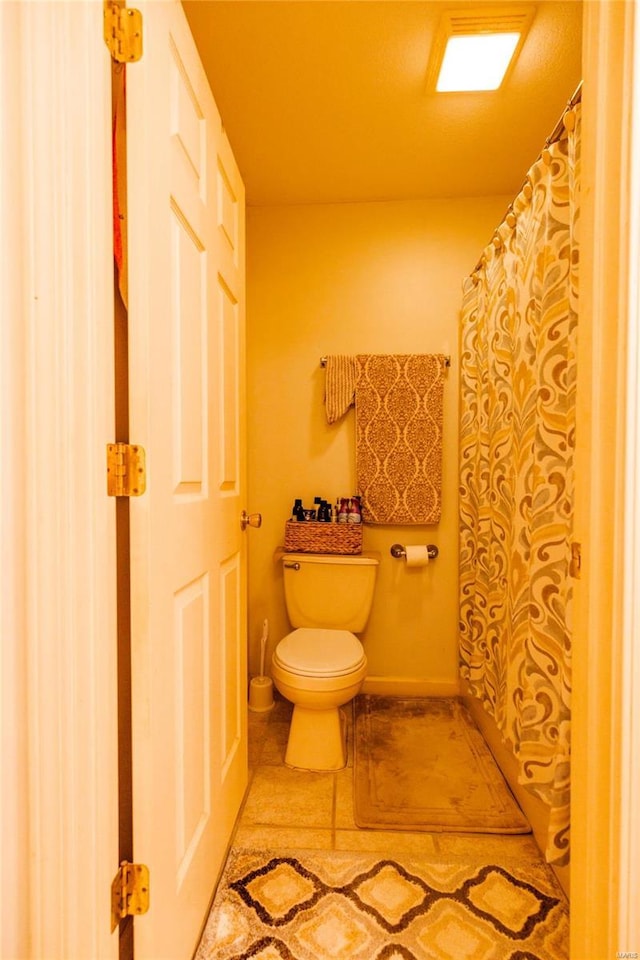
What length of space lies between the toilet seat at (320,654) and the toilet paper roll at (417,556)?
0.46m

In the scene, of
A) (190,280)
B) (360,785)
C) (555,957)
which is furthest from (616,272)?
(360,785)

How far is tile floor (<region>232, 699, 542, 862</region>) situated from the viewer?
4.34ft

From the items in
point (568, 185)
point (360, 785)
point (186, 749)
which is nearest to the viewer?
point (186, 749)

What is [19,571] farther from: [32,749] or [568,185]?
[568,185]

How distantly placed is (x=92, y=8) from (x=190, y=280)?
0.41 metres

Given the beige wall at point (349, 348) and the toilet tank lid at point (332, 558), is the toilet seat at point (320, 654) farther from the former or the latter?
the beige wall at point (349, 348)

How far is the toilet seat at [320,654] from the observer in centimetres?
160

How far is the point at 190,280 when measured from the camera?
0.98m

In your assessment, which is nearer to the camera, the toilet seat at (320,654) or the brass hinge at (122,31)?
the brass hinge at (122,31)

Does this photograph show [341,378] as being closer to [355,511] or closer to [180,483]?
[355,511]

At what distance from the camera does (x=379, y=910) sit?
1134 mm

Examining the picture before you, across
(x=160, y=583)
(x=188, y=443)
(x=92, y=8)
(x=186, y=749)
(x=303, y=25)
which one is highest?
(x=303, y=25)

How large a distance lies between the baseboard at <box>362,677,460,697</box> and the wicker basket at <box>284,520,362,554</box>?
2.27 feet

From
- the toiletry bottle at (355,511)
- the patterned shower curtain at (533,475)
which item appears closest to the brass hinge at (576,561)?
the patterned shower curtain at (533,475)
